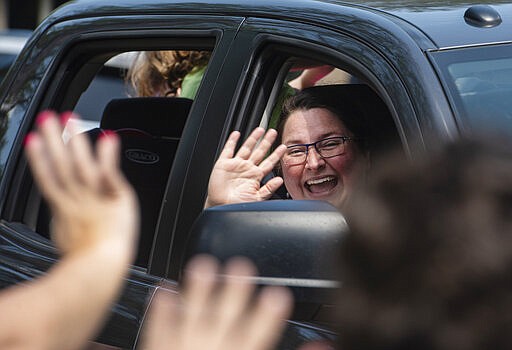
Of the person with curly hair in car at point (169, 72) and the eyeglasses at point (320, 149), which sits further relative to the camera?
the person with curly hair in car at point (169, 72)

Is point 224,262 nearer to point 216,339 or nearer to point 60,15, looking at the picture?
point 216,339

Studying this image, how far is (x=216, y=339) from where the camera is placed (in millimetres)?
1426

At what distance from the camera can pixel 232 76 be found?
9.96 ft

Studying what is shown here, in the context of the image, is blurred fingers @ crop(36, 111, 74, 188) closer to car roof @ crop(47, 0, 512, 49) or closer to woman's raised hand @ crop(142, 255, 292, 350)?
woman's raised hand @ crop(142, 255, 292, 350)

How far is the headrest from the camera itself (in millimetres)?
3783

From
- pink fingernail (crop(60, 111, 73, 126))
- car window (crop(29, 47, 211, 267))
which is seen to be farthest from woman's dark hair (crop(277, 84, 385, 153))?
pink fingernail (crop(60, 111, 73, 126))

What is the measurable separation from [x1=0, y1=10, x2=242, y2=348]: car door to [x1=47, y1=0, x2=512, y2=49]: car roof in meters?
0.04

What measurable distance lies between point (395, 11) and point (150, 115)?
114cm

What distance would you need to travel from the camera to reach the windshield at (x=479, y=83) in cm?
249

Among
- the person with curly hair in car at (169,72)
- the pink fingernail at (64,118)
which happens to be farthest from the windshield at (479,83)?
the person with curly hair in car at (169,72)

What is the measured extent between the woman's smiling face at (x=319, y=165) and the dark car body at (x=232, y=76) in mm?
165

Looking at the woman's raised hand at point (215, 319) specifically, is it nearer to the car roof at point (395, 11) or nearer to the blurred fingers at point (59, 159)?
the blurred fingers at point (59, 159)

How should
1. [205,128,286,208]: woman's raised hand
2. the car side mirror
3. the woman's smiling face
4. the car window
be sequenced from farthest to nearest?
the car window
the woman's smiling face
[205,128,286,208]: woman's raised hand
the car side mirror

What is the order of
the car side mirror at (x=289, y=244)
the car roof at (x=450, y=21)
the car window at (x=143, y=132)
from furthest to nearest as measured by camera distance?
1. the car window at (x=143, y=132)
2. the car roof at (x=450, y=21)
3. the car side mirror at (x=289, y=244)
